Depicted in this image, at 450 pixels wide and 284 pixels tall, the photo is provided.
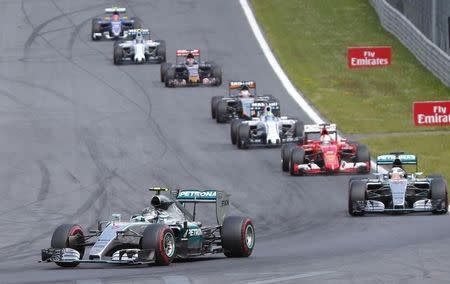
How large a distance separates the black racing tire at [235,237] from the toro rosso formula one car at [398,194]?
638cm

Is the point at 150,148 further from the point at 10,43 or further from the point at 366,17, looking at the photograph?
the point at 366,17

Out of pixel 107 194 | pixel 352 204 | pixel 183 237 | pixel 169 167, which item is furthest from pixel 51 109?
pixel 183 237

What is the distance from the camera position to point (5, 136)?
4262 cm

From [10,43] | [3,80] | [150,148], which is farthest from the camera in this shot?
[10,43]

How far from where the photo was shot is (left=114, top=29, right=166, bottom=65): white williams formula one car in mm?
54938

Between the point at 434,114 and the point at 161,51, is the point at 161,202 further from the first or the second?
the point at 161,51

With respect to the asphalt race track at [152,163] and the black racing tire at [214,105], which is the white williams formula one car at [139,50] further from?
the black racing tire at [214,105]

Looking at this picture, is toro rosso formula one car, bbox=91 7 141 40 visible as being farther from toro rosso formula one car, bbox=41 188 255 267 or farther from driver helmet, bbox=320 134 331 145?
toro rosso formula one car, bbox=41 188 255 267

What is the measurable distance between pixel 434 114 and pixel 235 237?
1079 cm

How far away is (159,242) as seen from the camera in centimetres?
2162

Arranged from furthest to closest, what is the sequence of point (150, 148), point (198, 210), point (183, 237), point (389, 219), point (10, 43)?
point (10, 43) → point (150, 148) → point (198, 210) → point (389, 219) → point (183, 237)

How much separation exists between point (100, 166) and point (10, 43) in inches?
950

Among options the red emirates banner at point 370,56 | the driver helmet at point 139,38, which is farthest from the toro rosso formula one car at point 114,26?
the red emirates banner at point 370,56

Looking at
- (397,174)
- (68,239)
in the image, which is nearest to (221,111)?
(397,174)
